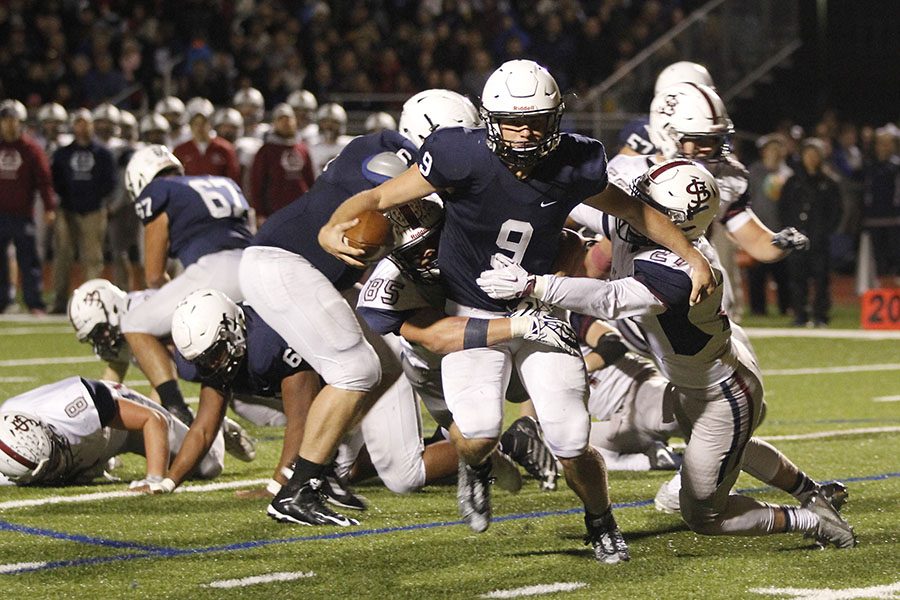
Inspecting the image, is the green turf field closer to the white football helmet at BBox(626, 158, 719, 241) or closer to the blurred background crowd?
the white football helmet at BBox(626, 158, 719, 241)

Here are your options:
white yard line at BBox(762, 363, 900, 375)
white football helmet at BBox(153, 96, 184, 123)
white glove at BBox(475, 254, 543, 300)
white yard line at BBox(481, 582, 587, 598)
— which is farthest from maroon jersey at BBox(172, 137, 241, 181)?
white yard line at BBox(481, 582, 587, 598)

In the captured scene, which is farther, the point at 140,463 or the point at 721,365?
the point at 140,463

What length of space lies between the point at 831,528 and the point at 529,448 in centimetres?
125

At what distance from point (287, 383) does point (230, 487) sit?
564mm

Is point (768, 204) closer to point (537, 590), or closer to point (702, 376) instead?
point (702, 376)

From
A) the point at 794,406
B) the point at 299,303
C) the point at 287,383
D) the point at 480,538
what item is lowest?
the point at 794,406

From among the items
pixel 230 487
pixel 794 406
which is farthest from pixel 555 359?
pixel 794 406

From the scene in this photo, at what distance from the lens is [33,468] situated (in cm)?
561

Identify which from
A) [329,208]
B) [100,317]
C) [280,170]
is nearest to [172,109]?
[280,170]

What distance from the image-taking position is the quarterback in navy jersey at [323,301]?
498 centimetres

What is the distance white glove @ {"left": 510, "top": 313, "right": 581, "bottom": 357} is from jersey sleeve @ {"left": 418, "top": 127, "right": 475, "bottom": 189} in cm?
45

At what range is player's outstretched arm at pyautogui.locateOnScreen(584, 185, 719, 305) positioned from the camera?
4359 mm

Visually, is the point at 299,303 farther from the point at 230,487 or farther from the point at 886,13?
the point at 886,13

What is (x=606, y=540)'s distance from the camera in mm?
4422
